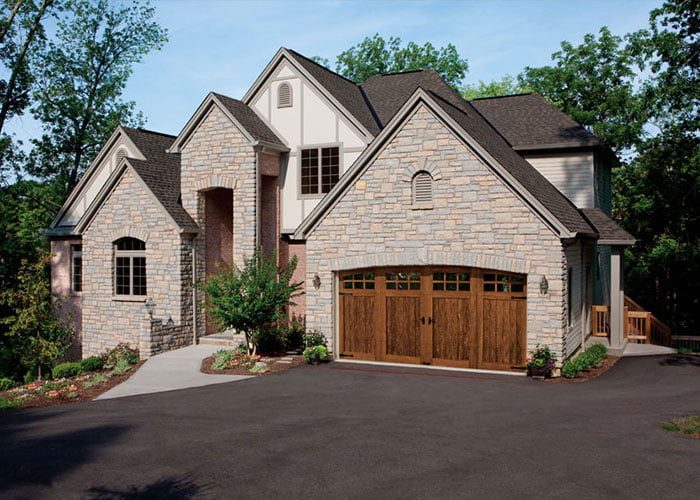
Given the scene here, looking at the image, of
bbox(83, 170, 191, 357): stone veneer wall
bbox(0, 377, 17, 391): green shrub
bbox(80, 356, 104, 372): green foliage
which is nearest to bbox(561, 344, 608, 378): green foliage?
bbox(83, 170, 191, 357): stone veneer wall

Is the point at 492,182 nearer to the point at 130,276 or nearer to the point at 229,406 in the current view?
the point at 229,406

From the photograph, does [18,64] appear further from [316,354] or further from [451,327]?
[451,327]

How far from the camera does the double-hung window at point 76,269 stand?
2619cm

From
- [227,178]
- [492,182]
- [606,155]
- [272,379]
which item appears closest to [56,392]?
[272,379]

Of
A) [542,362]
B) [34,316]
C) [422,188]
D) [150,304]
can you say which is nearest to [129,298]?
[150,304]

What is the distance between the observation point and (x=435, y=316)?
56.1 feet

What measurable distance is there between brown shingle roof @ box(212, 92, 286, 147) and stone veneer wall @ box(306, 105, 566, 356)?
534 centimetres

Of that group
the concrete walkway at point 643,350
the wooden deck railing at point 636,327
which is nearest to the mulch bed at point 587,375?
the concrete walkway at point 643,350

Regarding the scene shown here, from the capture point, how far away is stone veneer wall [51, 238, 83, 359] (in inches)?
1004

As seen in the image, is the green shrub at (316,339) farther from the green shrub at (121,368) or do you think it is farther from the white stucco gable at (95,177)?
the white stucco gable at (95,177)

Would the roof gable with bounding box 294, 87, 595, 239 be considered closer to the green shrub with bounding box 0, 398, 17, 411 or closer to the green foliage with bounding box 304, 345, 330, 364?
the green foliage with bounding box 304, 345, 330, 364

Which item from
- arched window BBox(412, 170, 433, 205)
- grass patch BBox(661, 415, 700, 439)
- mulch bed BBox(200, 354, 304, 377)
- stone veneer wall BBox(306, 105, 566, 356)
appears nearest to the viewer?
grass patch BBox(661, 415, 700, 439)

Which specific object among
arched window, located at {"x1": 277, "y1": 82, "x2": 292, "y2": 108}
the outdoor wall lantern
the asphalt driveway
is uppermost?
arched window, located at {"x1": 277, "y1": 82, "x2": 292, "y2": 108}

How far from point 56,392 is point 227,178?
9007 millimetres
